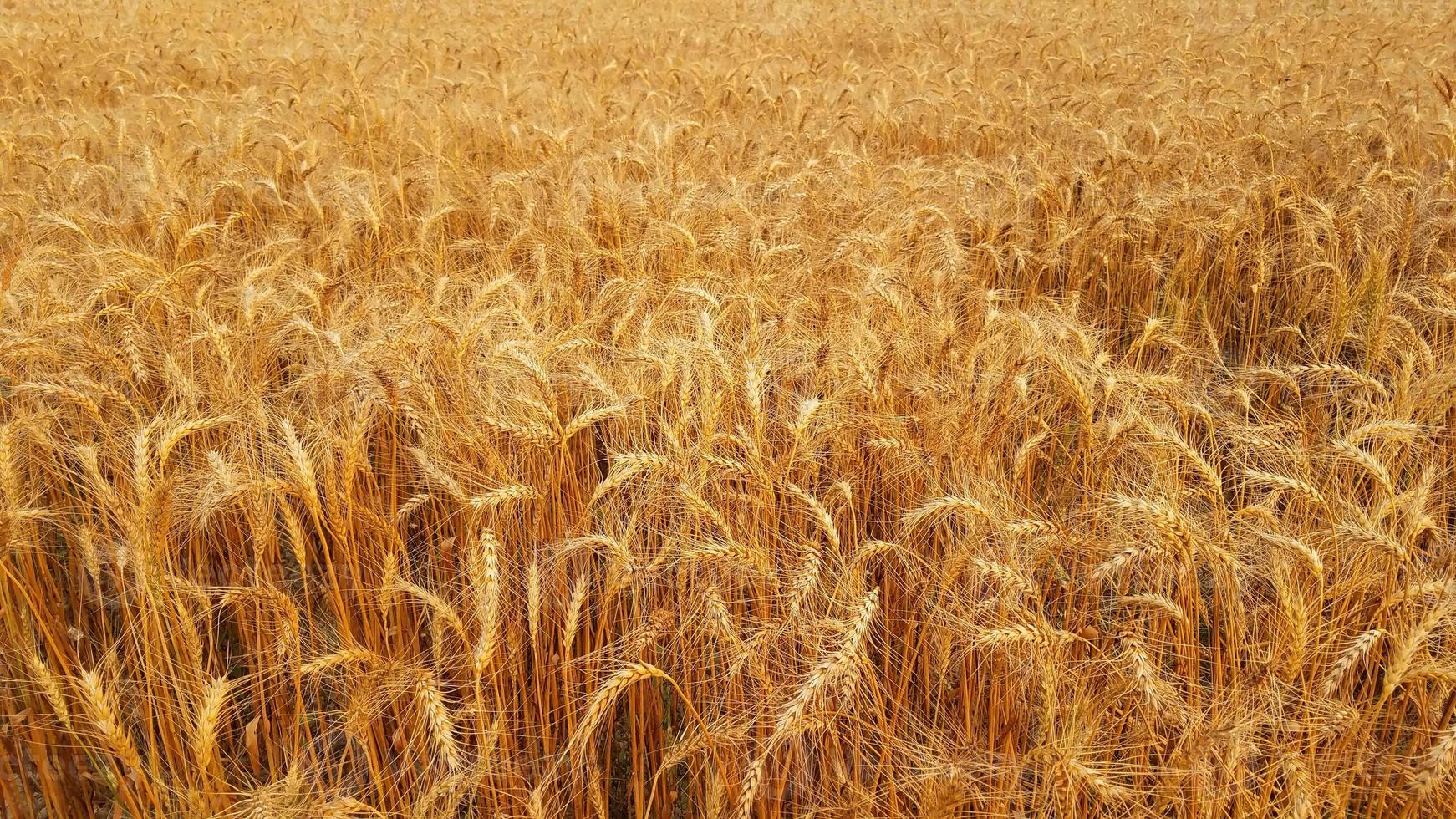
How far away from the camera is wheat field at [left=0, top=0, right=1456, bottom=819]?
1.41 m

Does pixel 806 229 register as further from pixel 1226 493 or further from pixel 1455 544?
pixel 1455 544

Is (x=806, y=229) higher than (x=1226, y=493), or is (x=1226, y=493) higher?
(x=806, y=229)

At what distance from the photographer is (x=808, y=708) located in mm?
1377

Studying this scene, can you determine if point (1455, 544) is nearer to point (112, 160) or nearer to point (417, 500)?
point (417, 500)

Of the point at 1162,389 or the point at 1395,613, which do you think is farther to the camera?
the point at 1162,389

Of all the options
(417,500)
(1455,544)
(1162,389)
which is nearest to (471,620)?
(417,500)

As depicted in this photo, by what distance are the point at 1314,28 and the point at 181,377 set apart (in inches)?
420

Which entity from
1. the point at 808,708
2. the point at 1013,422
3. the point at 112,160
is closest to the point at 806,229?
the point at 1013,422

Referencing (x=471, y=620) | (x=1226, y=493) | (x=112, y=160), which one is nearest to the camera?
(x=471, y=620)

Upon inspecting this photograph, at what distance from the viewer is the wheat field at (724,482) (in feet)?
4.62

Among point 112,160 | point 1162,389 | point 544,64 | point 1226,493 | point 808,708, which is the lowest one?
point 1226,493

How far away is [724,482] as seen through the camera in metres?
2.04

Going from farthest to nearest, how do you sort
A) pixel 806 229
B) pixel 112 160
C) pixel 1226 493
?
pixel 112 160 < pixel 806 229 < pixel 1226 493

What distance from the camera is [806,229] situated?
3514 mm
